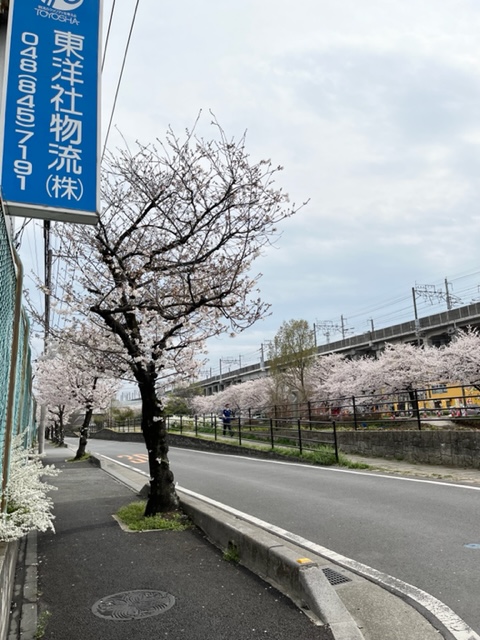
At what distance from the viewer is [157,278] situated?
25.4ft

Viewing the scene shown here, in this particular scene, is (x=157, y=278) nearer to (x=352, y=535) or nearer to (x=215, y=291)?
(x=215, y=291)

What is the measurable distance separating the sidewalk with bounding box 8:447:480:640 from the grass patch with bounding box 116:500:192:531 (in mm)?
205

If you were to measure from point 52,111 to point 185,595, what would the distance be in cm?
429

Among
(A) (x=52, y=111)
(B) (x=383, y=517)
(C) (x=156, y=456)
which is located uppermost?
(A) (x=52, y=111)

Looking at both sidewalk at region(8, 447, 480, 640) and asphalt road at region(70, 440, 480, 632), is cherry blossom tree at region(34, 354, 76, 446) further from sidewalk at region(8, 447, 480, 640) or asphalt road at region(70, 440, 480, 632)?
sidewalk at region(8, 447, 480, 640)

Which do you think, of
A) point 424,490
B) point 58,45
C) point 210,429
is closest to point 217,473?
point 424,490

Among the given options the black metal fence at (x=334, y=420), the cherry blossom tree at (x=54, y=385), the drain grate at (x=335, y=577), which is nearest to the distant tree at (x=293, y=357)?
the black metal fence at (x=334, y=420)

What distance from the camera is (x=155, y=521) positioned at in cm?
652

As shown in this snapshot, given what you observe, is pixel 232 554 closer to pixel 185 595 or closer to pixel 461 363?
pixel 185 595

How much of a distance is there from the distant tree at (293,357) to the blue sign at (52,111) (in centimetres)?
2967

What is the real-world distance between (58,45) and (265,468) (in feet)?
37.7

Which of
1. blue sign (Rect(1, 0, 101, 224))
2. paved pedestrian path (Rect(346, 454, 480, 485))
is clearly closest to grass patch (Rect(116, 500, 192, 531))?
blue sign (Rect(1, 0, 101, 224))

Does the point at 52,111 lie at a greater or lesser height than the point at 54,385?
greater

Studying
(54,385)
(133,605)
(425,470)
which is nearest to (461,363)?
(425,470)
